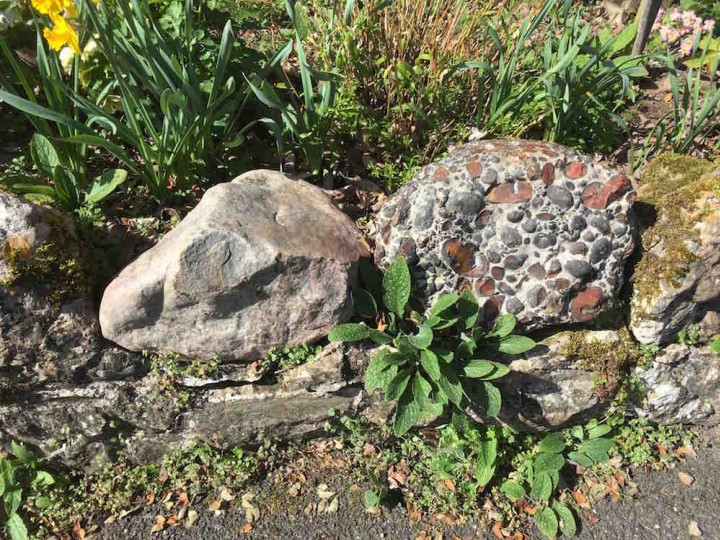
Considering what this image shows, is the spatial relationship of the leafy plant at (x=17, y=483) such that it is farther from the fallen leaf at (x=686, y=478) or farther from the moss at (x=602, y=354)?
the fallen leaf at (x=686, y=478)

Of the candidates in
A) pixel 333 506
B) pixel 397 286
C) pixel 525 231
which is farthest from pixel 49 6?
pixel 333 506

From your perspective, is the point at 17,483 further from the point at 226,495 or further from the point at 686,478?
the point at 686,478

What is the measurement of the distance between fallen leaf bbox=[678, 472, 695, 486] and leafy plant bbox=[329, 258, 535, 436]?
1211 mm

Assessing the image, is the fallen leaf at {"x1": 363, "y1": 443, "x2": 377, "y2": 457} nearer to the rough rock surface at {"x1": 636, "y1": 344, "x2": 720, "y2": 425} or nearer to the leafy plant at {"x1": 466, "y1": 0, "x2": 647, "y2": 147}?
the rough rock surface at {"x1": 636, "y1": 344, "x2": 720, "y2": 425}

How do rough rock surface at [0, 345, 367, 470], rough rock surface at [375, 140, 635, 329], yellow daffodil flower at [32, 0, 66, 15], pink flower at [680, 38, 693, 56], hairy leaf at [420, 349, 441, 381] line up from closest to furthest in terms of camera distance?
yellow daffodil flower at [32, 0, 66, 15] < hairy leaf at [420, 349, 441, 381] < rough rock surface at [375, 140, 635, 329] < rough rock surface at [0, 345, 367, 470] < pink flower at [680, 38, 693, 56]

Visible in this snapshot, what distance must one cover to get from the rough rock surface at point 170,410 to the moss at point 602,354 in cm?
106

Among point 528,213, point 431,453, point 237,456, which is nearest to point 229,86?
point 528,213

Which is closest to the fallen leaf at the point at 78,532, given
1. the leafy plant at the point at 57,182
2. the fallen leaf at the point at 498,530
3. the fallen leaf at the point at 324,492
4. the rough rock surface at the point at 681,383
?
the fallen leaf at the point at 324,492

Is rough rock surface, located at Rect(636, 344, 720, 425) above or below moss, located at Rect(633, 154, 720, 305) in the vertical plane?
below

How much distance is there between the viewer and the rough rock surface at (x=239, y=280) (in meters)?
2.31

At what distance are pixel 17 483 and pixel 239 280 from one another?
1.71m

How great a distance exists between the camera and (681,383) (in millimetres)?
2852

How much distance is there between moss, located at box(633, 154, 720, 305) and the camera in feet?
8.37

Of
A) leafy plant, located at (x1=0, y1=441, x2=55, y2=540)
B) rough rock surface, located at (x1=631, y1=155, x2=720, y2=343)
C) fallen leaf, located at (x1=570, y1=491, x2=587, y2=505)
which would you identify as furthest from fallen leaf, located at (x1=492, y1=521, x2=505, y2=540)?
leafy plant, located at (x1=0, y1=441, x2=55, y2=540)
